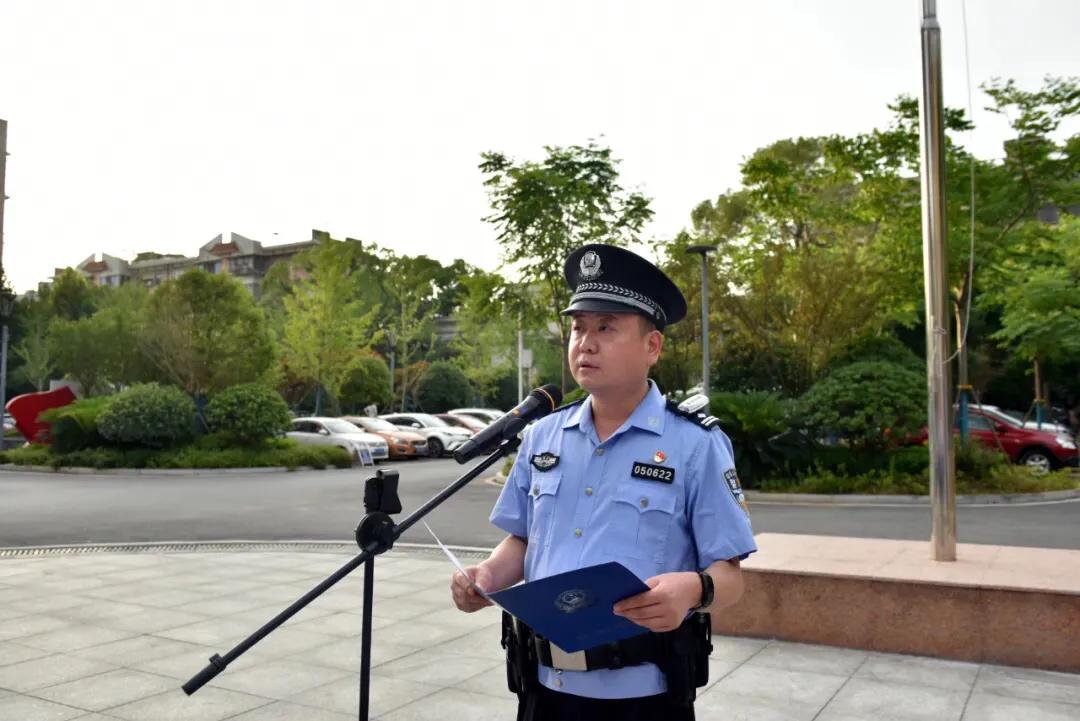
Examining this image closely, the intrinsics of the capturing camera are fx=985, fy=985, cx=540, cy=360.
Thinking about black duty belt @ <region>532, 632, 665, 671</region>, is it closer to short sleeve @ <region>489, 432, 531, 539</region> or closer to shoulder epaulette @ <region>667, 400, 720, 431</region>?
short sleeve @ <region>489, 432, 531, 539</region>

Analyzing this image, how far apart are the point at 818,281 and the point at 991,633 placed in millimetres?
15429

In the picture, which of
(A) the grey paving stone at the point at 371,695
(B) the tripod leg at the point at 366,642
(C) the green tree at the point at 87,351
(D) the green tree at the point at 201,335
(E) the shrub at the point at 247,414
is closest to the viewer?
(B) the tripod leg at the point at 366,642

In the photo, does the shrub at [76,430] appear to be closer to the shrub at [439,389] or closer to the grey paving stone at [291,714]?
the grey paving stone at [291,714]

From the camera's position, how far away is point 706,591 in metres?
2.33

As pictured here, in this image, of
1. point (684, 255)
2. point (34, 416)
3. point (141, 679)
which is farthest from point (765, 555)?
point (34, 416)

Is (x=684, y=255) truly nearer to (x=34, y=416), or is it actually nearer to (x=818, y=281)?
(x=818, y=281)

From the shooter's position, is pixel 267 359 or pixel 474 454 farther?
pixel 267 359

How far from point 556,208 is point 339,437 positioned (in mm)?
9363

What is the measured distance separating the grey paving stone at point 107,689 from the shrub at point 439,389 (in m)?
44.0

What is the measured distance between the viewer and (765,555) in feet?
23.3

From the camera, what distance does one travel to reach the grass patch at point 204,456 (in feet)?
79.4

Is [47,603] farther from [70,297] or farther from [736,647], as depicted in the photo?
[70,297]

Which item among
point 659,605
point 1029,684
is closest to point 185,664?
point 659,605

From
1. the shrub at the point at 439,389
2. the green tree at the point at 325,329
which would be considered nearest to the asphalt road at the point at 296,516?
the green tree at the point at 325,329
